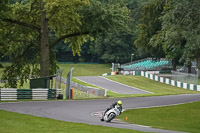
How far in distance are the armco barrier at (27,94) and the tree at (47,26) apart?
6.33 meters

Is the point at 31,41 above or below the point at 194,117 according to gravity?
above

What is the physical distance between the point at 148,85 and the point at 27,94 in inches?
1104

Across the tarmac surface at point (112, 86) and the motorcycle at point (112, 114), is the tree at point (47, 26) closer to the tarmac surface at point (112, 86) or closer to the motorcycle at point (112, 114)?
the tarmac surface at point (112, 86)

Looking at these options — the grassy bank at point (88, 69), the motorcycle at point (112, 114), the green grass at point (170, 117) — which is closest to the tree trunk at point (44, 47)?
the green grass at point (170, 117)

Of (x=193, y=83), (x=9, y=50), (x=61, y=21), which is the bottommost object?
(x=193, y=83)

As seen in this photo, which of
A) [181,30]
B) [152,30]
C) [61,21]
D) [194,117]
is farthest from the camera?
[152,30]

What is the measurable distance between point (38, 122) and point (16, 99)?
43.7 feet

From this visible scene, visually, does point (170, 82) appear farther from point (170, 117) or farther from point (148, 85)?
point (170, 117)

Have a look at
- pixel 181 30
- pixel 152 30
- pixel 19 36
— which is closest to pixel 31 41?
pixel 19 36

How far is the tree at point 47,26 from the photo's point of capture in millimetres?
36531

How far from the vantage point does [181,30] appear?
2573cm

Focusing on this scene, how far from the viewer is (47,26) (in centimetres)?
3816

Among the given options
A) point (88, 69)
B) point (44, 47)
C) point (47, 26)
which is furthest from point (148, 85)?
point (88, 69)

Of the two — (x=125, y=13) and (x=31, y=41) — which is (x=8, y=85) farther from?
(x=125, y=13)
